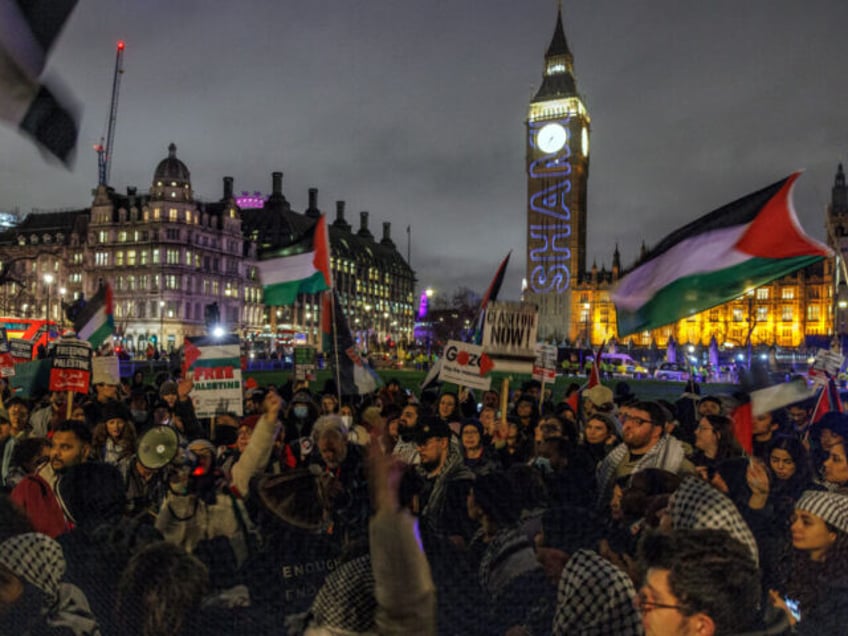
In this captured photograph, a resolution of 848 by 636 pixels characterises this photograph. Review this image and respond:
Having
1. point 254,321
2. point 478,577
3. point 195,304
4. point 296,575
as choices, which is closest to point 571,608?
point 478,577

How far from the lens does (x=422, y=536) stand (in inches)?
141

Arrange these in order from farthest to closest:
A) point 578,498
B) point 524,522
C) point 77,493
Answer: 1. point 578,498
2. point 77,493
3. point 524,522

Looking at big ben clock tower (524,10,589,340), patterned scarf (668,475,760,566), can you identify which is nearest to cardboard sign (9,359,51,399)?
patterned scarf (668,475,760,566)

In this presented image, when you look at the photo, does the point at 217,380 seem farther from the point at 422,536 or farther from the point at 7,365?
the point at 7,365

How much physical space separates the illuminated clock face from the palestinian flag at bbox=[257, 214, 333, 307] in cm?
9454

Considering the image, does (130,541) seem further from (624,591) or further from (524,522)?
(624,591)

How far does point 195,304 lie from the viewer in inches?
3145

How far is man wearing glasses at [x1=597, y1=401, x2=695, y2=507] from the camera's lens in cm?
480

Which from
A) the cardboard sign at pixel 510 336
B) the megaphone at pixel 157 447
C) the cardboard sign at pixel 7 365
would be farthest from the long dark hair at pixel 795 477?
the cardboard sign at pixel 7 365

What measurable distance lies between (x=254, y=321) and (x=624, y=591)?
295 feet

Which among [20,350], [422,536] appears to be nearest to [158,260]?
[20,350]

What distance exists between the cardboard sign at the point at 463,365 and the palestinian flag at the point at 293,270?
6.66ft

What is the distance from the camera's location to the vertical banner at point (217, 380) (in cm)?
819

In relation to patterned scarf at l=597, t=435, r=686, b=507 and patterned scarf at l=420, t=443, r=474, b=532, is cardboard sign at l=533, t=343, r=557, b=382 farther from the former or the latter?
patterned scarf at l=420, t=443, r=474, b=532
